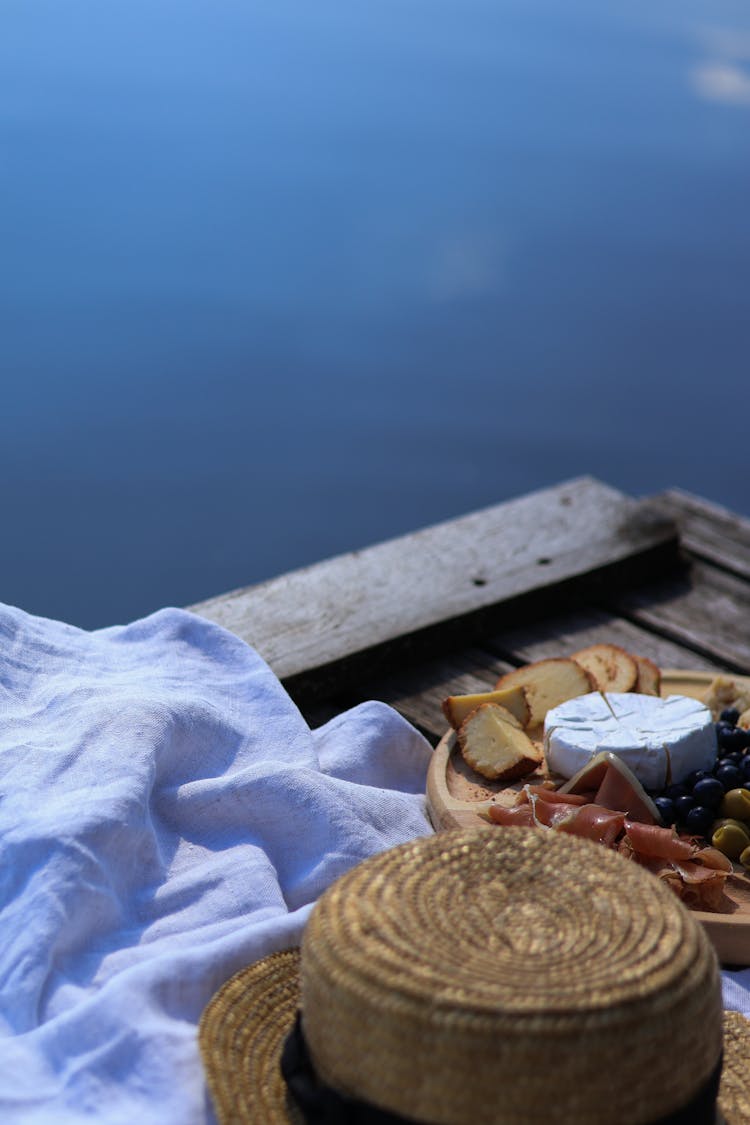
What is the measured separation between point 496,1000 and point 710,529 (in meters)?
2.20

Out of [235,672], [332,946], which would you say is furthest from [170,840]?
[332,946]

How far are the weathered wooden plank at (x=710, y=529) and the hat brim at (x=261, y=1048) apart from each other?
1636 millimetres

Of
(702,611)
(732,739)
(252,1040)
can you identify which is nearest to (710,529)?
(702,611)

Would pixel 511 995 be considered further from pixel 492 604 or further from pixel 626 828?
pixel 492 604

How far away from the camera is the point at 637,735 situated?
1.92 m

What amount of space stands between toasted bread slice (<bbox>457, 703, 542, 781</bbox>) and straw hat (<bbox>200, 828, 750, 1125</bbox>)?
656 millimetres

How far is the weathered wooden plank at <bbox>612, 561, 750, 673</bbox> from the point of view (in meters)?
2.60

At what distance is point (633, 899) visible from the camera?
122 cm

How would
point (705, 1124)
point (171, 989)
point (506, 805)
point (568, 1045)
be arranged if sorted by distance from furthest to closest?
1. point (506, 805)
2. point (171, 989)
3. point (705, 1124)
4. point (568, 1045)

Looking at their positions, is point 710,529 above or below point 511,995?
below

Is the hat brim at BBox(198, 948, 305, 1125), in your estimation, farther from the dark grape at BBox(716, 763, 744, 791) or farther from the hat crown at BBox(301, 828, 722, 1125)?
the dark grape at BBox(716, 763, 744, 791)

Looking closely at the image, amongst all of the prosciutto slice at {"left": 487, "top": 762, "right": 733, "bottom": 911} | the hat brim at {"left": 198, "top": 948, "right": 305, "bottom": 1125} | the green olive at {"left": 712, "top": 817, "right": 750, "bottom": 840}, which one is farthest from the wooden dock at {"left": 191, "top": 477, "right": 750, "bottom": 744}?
the hat brim at {"left": 198, "top": 948, "right": 305, "bottom": 1125}

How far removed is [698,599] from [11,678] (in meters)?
1.45

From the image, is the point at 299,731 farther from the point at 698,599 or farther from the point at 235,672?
the point at 698,599
